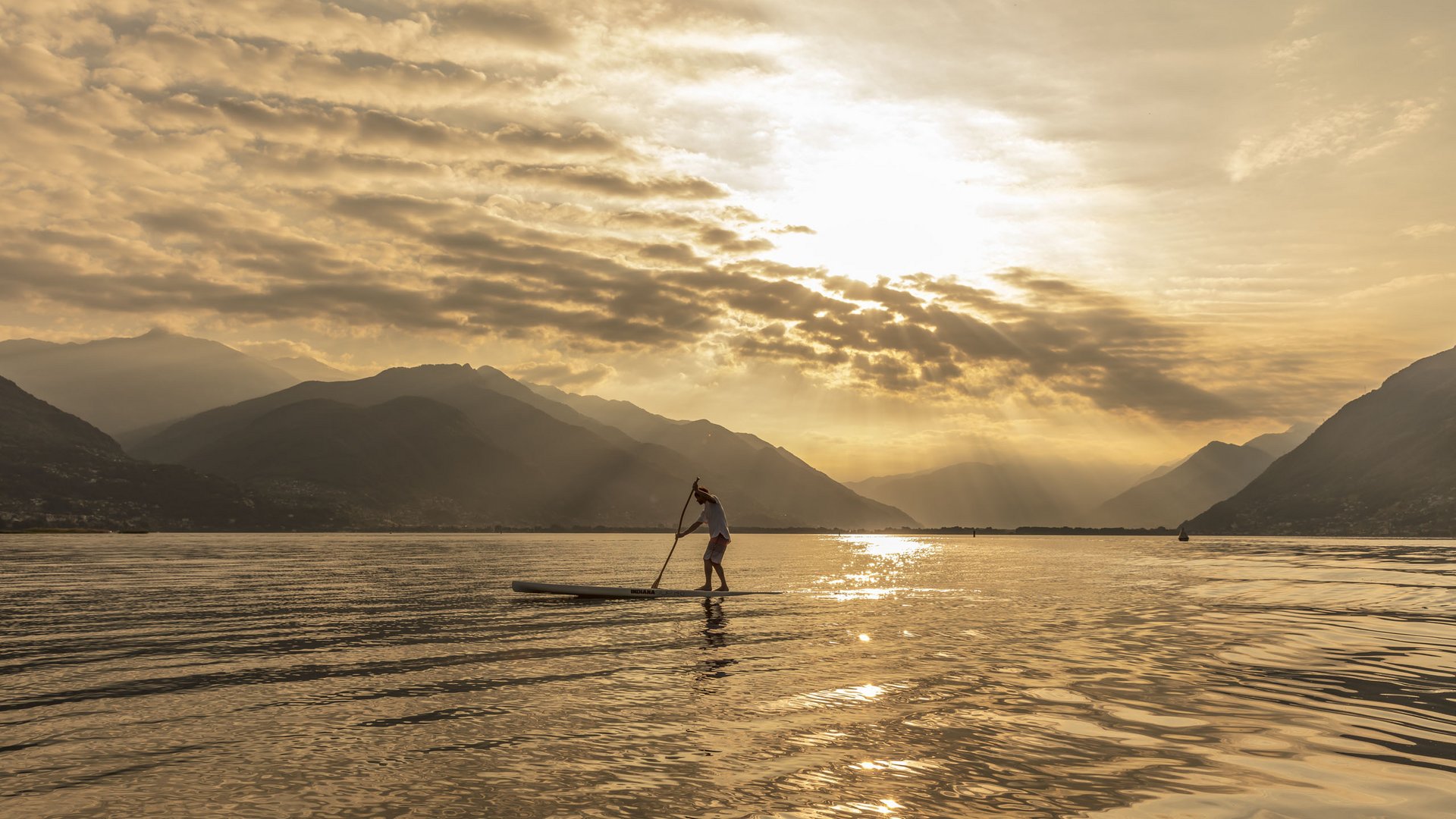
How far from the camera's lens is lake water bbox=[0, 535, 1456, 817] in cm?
948

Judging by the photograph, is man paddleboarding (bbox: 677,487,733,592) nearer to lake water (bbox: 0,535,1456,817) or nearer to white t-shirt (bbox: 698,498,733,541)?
white t-shirt (bbox: 698,498,733,541)

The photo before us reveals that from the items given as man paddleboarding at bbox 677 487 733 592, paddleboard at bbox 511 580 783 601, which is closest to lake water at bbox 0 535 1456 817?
paddleboard at bbox 511 580 783 601

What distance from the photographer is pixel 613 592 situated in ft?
118

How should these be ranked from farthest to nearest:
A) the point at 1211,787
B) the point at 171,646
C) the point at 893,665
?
1. the point at 171,646
2. the point at 893,665
3. the point at 1211,787

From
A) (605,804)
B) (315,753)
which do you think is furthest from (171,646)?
(605,804)

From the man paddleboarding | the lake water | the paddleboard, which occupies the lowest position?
the paddleboard

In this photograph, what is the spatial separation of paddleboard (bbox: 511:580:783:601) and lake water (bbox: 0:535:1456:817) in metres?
3.34

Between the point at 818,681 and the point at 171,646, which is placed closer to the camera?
the point at 818,681

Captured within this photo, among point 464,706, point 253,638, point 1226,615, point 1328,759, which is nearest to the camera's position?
point 1328,759

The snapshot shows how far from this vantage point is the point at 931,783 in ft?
32.4

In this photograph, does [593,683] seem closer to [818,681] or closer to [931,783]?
[818,681]

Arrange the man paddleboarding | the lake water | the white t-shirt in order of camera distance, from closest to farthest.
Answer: the lake water, the man paddleboarding, the white t-shirt

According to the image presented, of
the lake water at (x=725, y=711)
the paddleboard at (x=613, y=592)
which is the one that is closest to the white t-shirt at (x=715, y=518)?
the paddleboard at (x=613, y=592)

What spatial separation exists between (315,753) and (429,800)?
116 inches
